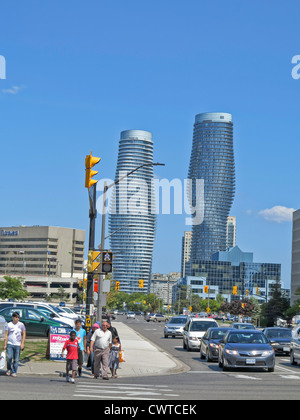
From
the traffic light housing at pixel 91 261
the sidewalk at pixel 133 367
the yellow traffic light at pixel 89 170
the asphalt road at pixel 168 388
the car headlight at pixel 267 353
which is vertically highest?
the yellow traffic light at pixel 89 170

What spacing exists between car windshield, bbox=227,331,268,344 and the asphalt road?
46.2 inches

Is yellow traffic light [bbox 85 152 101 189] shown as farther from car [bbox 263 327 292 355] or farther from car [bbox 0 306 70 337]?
car [bbox 263 327 292 355]

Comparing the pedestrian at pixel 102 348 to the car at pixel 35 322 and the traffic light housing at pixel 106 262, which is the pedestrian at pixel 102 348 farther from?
the car at pixel 35 322

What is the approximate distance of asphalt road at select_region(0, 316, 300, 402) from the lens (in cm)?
1611

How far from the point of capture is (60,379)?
21.3m

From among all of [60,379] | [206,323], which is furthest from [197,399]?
[206,323]

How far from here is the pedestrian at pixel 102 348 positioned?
21.7 meters

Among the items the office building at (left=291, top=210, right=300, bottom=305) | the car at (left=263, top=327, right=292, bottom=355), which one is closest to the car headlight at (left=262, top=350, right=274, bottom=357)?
the car at (left=263, top=327, right=292, bottom=355)

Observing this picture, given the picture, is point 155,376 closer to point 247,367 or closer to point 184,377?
point 184,377

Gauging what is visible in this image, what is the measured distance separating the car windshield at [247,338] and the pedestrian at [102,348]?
20.6 feet

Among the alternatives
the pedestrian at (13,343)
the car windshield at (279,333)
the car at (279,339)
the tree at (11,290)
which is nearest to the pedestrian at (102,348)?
the pedestrian at (13,343)

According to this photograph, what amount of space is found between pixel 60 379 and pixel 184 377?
168 inches
